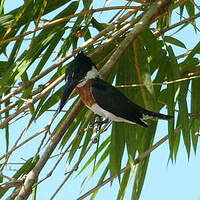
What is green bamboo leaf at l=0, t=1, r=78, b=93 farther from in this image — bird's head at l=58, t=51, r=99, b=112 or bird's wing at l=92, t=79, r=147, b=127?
bird's wing at l=92, t=79, r=147, b=127

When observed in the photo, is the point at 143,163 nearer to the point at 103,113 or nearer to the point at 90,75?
the point at 103,113

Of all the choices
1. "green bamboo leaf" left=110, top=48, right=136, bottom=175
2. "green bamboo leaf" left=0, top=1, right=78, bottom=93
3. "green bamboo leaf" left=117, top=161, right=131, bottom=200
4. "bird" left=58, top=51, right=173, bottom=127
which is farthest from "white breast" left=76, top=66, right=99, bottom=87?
"green bamboo leaf" left=117, top=161, right=131, bottom=200

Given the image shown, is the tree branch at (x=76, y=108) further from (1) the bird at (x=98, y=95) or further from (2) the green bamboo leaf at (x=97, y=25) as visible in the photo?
(2) the green bamboo leaf at (x=97, y=25)

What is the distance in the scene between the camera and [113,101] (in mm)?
3131

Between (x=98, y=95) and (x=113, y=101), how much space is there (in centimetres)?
10

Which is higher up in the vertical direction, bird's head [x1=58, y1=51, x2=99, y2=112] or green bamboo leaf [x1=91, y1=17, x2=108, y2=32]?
green bamboo leaf [x1=91, y1=17, x2=108, y2=32]

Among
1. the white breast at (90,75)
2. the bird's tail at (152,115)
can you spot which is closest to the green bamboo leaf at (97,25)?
the white breast at (90,75)

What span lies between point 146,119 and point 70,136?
41cm

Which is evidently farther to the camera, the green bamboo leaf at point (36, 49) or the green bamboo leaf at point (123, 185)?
the green bamboo leaf at point (123, 185)

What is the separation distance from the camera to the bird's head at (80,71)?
3.04 metres

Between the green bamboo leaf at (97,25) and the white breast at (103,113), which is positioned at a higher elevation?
the green bamboo leaf at (97,25)

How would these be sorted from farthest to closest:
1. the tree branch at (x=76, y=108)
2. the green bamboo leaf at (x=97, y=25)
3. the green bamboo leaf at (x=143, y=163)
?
the green bamboo leaf at (x=97, y=25) → the green bamboo leaf at (x=143, y=163) → the tree branch at (x=76, y=108)

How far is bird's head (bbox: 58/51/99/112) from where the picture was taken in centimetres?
304

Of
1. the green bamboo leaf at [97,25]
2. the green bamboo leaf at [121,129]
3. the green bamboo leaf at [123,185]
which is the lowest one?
the green bamboo leaf at [123,185]
